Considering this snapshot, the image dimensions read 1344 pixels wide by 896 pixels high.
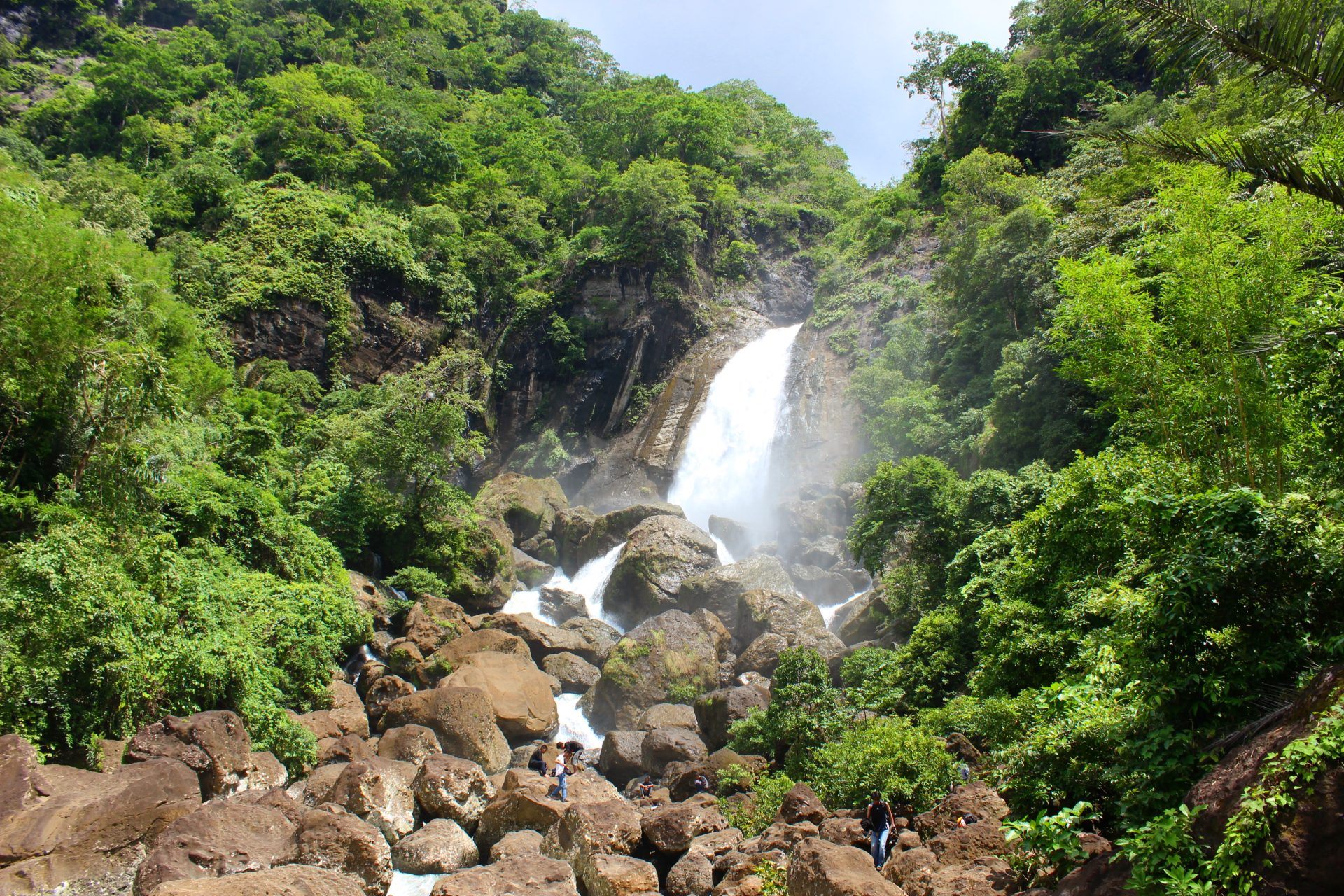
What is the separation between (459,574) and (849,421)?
1725 cm

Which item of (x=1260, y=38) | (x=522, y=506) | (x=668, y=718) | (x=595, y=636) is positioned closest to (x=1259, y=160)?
(x=1260, y=38)

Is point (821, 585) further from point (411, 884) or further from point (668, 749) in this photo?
point (411, 884)

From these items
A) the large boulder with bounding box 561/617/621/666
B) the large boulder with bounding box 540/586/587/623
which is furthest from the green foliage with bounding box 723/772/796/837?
the large boulder with bounding box 540/586/587/623

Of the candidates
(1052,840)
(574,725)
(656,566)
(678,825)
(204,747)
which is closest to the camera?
(1052,840)

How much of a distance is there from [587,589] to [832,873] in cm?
1980

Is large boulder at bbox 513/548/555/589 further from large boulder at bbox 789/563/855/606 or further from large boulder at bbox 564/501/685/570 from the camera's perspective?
large boulder at bbox 789/563/855/606

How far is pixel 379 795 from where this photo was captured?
11.1 meters

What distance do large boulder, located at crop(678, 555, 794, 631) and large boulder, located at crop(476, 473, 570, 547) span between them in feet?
28.3

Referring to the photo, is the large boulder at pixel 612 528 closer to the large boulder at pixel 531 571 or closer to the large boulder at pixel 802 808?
the large boulder at pixel 531 571

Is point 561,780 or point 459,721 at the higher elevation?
point 561,780

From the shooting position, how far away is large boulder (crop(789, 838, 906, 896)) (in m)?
6.61

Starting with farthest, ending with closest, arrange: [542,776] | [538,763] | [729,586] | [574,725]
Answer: [729,586] → [574,725] → [538,763] → [542,776]

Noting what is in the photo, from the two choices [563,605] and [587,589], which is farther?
[587,589]

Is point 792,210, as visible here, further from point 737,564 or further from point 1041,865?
point 1041,865
